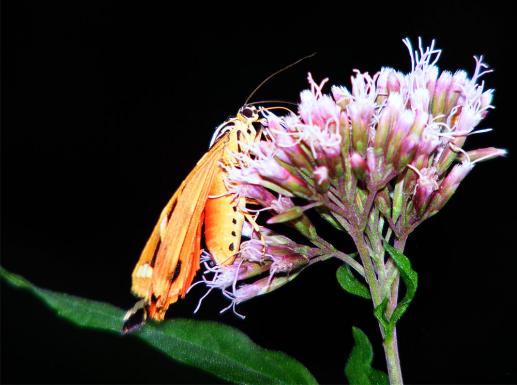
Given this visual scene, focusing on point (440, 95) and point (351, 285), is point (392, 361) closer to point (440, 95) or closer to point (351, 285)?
point (351, 285)

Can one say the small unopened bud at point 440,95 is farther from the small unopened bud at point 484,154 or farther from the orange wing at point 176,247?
the orange wing at point 176,247

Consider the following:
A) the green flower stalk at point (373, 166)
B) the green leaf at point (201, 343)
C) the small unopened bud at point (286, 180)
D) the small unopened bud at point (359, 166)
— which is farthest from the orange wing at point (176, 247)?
the small unopened bud at point (359, 166)

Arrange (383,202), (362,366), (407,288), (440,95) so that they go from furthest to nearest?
(440,95) < (383,202) < (362,366) < (407,288)

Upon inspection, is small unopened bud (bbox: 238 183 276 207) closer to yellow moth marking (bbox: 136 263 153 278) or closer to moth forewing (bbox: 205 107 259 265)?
moth forewing (bbox: 205 107 259 265)

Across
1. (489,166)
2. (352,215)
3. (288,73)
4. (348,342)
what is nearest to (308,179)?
(352,215)

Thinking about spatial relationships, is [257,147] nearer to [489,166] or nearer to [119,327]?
[119,327]

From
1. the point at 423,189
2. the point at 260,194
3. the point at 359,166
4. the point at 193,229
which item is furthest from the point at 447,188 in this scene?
the point at 193,229
